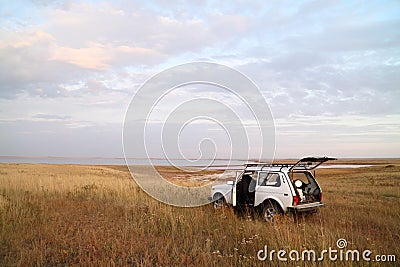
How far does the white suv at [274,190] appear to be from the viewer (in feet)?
27.1

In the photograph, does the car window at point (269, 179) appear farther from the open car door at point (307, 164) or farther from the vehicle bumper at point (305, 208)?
the vehicle bumper at point (305, 208)

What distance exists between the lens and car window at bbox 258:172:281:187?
28.3 ft

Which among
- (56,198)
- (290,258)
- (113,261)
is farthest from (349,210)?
(56,198)

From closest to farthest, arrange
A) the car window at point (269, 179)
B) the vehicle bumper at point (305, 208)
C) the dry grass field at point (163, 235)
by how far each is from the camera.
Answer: the dry grass field at point (163, 235) < the vehicle bumper at point (305, 208) < the car window at point (269, 179)

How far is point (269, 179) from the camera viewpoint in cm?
889

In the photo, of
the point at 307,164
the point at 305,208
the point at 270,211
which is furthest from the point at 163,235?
the point at 307,164

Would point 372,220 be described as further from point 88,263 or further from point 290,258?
point 88,263
